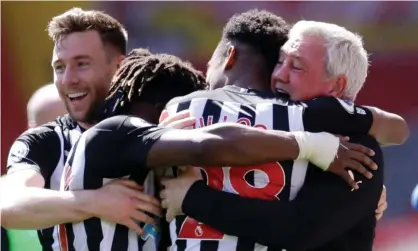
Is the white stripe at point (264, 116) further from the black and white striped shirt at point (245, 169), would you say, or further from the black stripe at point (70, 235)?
the black stripe at point (70, 235)

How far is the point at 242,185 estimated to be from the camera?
8.22 feet

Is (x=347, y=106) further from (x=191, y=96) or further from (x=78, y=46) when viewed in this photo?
(x=78, y=46)

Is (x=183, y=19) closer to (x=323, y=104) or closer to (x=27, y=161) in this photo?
(x=27, y=161)

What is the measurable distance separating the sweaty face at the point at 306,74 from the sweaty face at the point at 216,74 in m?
0.16

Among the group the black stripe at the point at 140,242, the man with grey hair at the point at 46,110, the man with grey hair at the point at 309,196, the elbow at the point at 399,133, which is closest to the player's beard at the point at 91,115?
the man with grey hair at the point at 46,110

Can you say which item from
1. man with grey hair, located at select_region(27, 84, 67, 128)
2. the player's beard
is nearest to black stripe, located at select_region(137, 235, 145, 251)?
the player's beard

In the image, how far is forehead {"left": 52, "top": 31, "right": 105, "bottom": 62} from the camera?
11.3 ft

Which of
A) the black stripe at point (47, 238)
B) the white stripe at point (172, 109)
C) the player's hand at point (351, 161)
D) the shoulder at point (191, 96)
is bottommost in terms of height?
the black stripe at point (47, 238)

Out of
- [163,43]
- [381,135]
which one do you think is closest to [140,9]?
[163,43]

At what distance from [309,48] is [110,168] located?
66 centimetres

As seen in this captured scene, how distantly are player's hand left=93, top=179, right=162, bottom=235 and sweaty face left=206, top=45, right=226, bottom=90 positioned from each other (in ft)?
1.28

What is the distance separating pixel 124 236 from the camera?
101 inches

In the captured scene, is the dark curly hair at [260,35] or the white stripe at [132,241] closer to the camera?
the white stripe at [132,241]

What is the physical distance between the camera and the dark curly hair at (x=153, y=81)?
2.68 m
